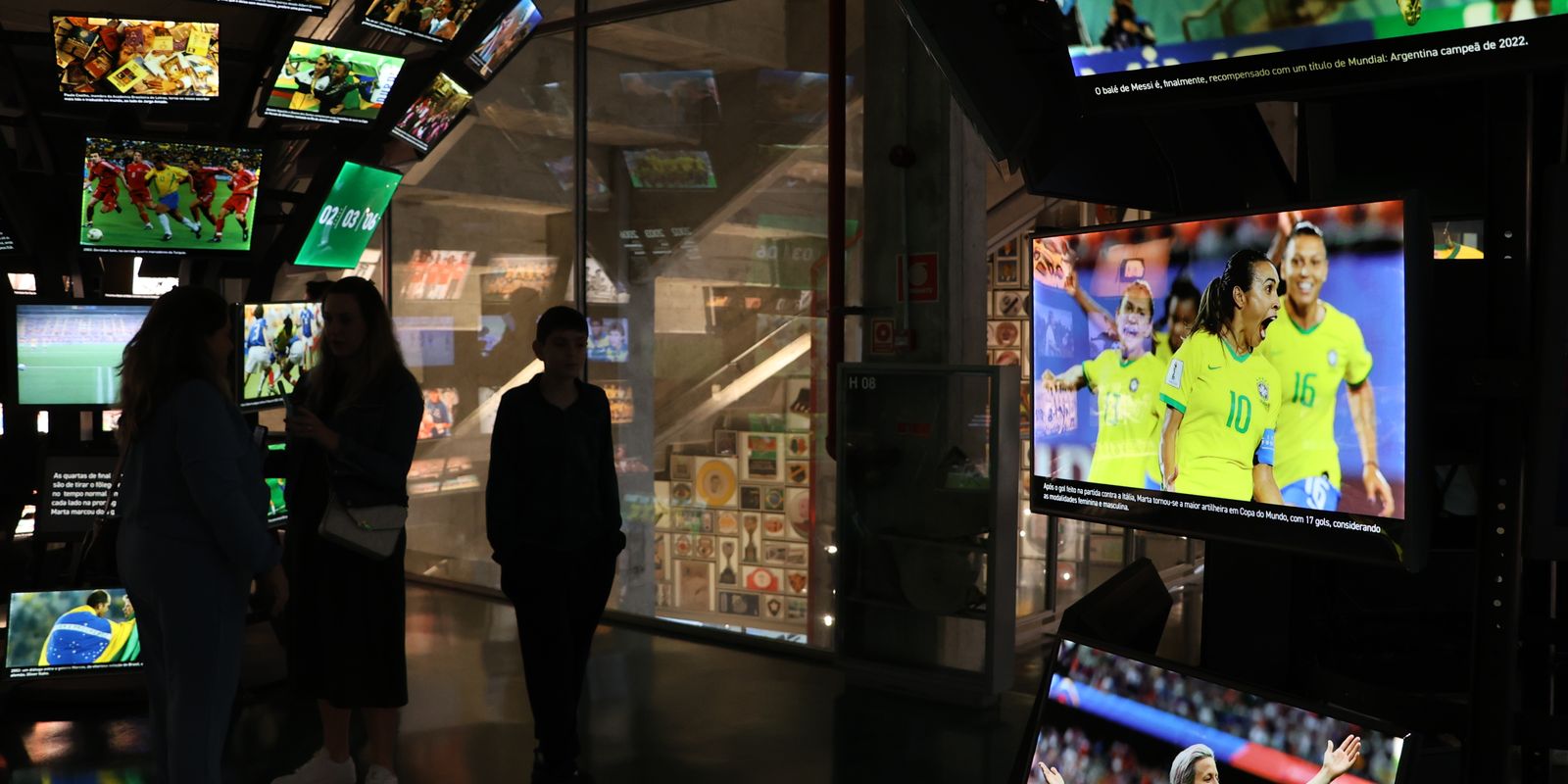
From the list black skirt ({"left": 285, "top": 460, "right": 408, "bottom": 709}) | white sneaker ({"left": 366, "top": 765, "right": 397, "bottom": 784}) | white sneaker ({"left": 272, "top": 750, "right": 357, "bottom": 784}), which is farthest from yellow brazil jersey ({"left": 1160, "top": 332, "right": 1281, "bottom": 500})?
white sneaker ({"left": 272, "top": 750, "right": 357, "bottom": 784})

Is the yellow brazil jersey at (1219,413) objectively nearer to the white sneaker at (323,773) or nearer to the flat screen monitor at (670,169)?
the white sneaker at (323,773)

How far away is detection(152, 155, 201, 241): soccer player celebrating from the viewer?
4887 millimetres

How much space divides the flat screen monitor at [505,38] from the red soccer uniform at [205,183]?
1296 mm

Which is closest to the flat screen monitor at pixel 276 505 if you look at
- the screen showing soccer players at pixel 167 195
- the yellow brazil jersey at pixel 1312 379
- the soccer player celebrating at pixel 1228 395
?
the screen showing soccer players at pixel 167 195

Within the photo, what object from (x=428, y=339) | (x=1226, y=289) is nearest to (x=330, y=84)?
(x=428, y=339)

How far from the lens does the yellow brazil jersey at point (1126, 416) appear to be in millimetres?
1769

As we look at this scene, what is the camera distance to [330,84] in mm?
5176

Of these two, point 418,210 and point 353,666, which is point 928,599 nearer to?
point 353,666

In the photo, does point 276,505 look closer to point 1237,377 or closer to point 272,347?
point 272,347

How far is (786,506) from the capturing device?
5770 millimetres

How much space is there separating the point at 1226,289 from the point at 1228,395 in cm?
14

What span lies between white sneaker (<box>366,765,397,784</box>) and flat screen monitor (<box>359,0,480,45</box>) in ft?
9.43

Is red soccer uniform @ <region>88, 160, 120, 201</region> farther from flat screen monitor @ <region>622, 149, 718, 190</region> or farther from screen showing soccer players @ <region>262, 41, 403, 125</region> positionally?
flat screen monitor @ <region>622, 149, 718, 190</region>

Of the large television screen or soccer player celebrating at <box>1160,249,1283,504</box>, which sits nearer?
the large television screen
